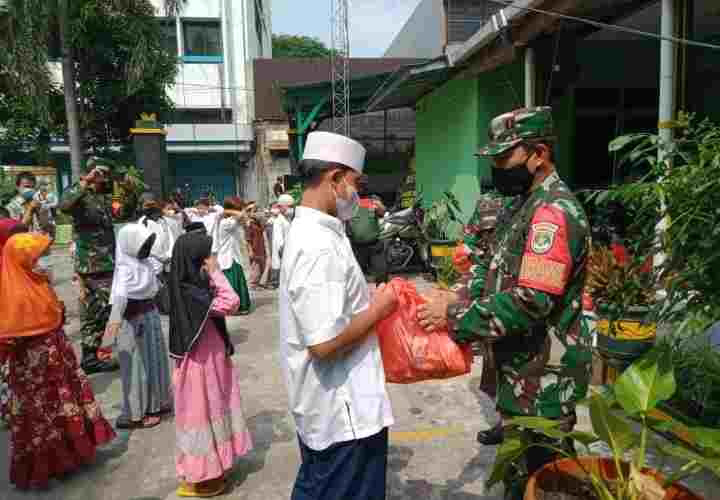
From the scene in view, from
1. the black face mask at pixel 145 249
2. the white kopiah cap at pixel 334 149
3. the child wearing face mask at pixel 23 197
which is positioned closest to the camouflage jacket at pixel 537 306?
the white kopiah cap at pixel 334 149

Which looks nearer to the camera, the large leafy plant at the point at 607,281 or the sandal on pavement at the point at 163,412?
the large leafy plant at the point at 607,281

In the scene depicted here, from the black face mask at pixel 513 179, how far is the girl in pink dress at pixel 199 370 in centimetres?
168

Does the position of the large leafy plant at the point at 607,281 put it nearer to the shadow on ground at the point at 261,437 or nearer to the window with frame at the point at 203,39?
the shadow on ground at the point at 261,437

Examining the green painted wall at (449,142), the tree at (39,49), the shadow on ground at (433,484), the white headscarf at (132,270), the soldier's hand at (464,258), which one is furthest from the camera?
the tree at (39,49)

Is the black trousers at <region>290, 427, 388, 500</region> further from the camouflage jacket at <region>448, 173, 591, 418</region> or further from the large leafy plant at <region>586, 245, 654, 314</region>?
the large leafy plant at <region>586, 245, 654, 314</region>

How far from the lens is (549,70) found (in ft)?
21.1

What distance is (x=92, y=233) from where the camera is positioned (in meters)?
4.95

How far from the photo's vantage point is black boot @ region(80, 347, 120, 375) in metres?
5.14

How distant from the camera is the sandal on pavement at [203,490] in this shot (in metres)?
3.05

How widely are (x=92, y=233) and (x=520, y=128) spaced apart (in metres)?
4.18

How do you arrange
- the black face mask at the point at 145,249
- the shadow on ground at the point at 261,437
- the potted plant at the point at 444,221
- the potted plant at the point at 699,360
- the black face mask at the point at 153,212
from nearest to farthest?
the potted plant at the point at 699,360, the shadow on ground at the point at 261,437, the black face mask at the point at 145,249, the black face mask at the point at 153,212, the potted plant at the point at 444,221

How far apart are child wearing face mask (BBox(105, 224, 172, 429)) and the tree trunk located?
10.1 metres

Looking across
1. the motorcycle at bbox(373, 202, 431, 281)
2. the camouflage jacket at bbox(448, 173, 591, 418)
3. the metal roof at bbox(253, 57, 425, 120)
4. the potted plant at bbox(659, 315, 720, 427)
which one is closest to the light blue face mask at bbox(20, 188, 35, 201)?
the motorcycle at bbox(373, 202, 431, 281)

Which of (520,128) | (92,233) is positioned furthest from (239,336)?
(520,128)
